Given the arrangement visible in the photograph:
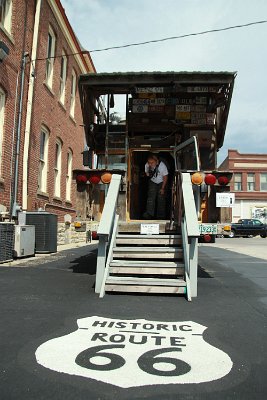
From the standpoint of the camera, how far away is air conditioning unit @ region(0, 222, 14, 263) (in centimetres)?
815

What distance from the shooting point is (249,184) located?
48.2m

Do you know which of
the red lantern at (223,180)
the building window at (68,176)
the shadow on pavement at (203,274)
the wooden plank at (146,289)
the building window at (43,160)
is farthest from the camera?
the building window at (68,176)

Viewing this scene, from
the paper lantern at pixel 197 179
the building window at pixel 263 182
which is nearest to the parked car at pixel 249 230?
the building window at pixel 263 182

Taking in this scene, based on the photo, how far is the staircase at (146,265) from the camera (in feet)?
16.6

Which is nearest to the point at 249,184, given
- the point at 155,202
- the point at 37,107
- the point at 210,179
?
the point at 37,107

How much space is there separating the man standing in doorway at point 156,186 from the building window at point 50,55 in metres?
7.96

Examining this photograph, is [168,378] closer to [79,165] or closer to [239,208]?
[79,165]

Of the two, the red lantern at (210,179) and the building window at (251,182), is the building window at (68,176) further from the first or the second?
the building window at (251,182)

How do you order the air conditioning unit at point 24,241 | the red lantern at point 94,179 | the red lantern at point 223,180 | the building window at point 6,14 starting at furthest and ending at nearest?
the building window at point 6,14 < the air conditioning unit at point 24,241 < the red lantern at point 94,179 < the red lantern at point 223,180

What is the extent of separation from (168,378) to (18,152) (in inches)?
386

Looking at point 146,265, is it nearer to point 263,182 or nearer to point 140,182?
point 140,182

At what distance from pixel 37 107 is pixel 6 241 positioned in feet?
20.1

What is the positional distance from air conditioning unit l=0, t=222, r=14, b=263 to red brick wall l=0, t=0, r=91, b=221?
2205 millimetres

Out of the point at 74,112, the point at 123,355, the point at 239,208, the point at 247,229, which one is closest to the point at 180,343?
the point at 123,355
